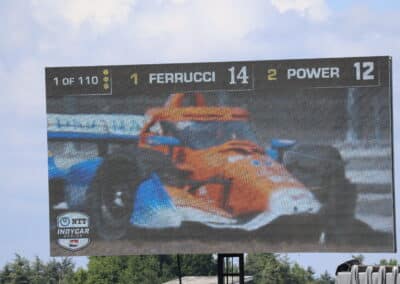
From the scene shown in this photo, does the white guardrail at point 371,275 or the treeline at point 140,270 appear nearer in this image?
the white guardrail at point 371,275

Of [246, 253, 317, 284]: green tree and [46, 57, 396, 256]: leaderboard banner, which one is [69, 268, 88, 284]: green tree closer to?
[246, 253, 317, 284]: green tree

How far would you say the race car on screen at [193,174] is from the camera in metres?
39.1

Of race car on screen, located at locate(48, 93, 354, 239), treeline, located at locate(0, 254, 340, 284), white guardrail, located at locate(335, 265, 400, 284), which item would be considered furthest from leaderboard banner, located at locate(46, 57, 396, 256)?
treeline, located at locate(0, 254, 340, 284)

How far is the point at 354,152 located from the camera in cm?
3888

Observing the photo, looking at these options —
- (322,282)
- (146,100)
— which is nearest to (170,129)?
(146,100)

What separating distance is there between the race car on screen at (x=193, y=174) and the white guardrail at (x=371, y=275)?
4135 millimetres

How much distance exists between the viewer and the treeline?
10806 cm

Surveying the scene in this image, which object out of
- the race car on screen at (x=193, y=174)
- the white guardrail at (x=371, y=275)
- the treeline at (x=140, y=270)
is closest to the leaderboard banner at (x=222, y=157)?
the race car on screen at (x=193, y=174)

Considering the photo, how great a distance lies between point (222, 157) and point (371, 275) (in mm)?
6509

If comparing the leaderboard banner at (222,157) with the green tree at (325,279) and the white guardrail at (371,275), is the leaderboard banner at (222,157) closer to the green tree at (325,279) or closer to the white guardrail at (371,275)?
the white guardrail at (371,275)

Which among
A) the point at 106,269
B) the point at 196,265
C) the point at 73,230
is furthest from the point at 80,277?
the point at 73,230

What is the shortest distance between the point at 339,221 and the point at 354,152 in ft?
6.34

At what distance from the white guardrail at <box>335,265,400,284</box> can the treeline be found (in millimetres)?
71468

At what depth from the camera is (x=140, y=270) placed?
10975cm
